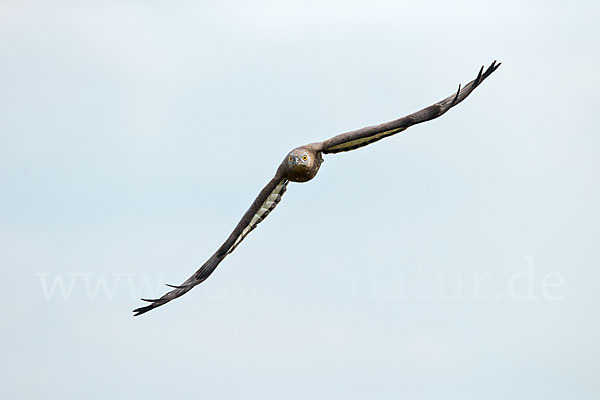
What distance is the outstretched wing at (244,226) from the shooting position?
1538 inches

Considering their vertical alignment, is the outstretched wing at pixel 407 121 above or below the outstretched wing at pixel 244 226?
above

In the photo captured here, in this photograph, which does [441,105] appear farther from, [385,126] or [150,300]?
[150,300]

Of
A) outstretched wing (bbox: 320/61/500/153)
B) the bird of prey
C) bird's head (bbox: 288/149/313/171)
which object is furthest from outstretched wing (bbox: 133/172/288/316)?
outstretched wing (bbox: 320/61/500/153)

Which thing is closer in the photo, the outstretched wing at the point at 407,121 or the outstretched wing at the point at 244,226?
the outstretched wing at the point at 407,121

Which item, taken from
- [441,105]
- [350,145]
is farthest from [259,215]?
[441,105]

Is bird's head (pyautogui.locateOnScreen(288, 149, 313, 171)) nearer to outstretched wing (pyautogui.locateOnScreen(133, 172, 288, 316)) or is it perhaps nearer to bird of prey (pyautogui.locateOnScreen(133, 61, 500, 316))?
bird of prey (pyautogui.locateOnScreen(133, 61, 500, 316))

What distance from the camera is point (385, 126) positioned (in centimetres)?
3772

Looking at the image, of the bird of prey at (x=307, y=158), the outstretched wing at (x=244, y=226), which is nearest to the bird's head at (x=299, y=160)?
the bird of prey at (x=307, y=158)

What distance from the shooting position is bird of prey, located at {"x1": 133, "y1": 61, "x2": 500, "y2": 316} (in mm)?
37625

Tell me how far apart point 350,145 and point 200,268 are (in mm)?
5542

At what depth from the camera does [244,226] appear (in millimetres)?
39438

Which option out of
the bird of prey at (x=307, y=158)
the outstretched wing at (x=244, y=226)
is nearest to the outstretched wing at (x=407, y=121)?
the bird of prey at (x=307, y=158)

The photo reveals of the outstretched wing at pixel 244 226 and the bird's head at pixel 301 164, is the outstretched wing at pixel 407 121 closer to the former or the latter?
the bird's head at pixel 301 164

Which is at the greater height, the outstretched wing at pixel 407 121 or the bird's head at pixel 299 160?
the outstretched wing at pixel 407 121
